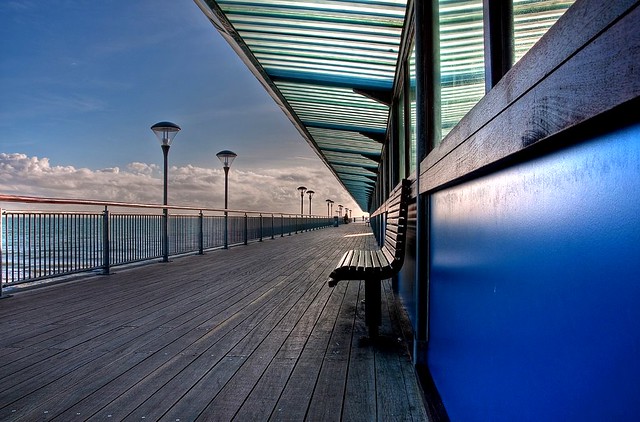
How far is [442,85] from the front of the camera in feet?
8.61

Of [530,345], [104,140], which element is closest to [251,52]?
[530,345]

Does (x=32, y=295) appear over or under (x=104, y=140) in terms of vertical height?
under

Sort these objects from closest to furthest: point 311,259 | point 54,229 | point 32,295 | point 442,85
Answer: point 442,85
point 32,295
point 54,229
point 311,259

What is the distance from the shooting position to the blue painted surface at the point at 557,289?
661mm

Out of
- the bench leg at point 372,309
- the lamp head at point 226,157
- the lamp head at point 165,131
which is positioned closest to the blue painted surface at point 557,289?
the bench leg at point 372,309

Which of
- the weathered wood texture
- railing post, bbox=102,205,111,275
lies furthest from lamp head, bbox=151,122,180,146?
the weathered wood texture

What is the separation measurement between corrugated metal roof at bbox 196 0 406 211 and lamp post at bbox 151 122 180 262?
7.58 ft

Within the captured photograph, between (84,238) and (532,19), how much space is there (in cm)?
646

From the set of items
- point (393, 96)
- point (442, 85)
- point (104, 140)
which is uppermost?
point (104, 140)

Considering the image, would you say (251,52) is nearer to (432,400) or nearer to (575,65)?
(432,400)

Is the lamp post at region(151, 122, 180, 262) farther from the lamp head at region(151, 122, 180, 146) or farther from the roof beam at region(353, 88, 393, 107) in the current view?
the roof beam at region(353, 88, 393, 107)

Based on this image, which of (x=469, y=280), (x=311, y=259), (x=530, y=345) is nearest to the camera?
(x=530, y=345)

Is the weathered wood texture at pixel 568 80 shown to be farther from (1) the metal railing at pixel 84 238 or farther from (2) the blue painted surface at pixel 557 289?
(1) the metal railing at pixel 84 238

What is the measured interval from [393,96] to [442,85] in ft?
13.1
